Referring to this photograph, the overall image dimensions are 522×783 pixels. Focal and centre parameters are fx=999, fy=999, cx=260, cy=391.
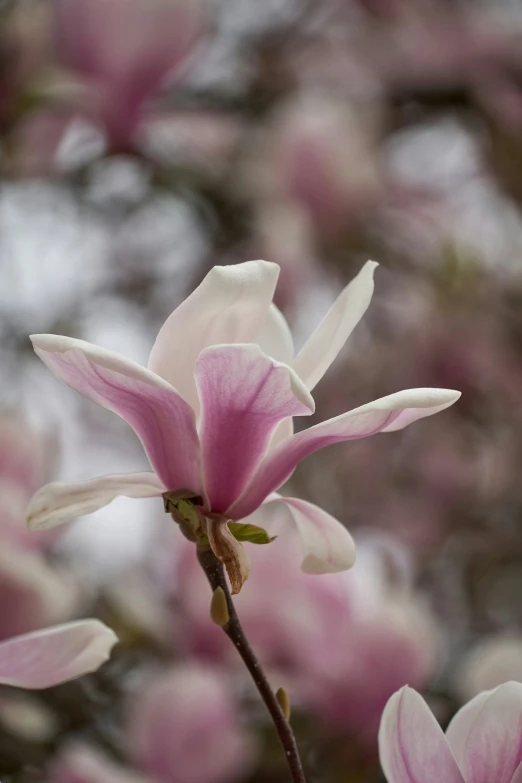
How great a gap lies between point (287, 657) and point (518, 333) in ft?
1.76

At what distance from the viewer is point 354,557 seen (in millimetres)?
295

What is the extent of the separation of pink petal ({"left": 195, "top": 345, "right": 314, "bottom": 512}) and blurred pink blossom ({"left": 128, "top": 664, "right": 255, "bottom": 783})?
31cm

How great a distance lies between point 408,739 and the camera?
269 millimetres

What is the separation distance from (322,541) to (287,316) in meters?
0.74

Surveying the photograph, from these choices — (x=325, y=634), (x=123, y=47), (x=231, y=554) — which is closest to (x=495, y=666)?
(x=325, y=634)

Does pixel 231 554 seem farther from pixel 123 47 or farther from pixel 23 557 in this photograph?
pixel 123 47

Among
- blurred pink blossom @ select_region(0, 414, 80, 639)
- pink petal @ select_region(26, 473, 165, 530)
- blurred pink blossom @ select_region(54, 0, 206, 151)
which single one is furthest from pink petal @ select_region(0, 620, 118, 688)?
blurred pink blossom @ select_region(54, 0, 206, 151)

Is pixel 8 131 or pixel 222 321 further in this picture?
pixel 8 131

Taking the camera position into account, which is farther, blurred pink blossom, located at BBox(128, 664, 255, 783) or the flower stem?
blurred pink blossom, located at BBox(128, 664, 255, 783)

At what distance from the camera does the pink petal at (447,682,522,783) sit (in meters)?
0.27

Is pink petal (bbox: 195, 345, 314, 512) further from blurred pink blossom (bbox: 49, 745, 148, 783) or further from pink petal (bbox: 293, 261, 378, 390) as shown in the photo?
blurred pink blossom (bbox: 49, 745, 148, 783)

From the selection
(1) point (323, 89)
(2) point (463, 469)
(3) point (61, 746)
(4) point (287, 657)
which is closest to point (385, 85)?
(1) point (323, 89)

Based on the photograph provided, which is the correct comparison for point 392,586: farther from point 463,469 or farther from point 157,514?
point 463,469

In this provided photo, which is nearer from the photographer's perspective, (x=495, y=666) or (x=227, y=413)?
(x=227, y=413)
